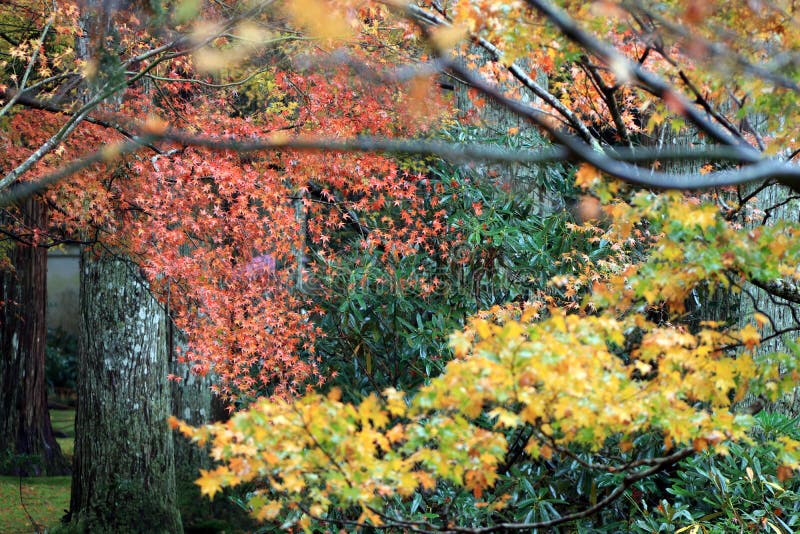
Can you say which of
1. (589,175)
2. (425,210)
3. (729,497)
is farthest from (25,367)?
(589,175)

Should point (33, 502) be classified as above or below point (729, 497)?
below

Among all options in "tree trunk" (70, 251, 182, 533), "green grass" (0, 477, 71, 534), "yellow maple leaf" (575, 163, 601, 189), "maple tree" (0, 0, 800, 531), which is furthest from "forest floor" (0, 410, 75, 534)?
"yellow maple leaf" (575, 163, 601, 189)

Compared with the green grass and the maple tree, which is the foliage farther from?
the green grass

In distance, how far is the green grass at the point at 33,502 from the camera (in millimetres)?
8539

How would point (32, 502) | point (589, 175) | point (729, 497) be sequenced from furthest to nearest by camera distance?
point (32, 502), point (729, 497), point (589, 175)

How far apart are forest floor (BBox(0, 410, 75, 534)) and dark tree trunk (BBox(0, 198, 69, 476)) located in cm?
36

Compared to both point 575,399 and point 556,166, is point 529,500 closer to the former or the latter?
point 575,399

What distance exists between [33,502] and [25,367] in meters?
2.05

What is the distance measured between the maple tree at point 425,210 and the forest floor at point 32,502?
3013mm

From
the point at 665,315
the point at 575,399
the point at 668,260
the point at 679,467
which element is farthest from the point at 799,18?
the point at 665,315

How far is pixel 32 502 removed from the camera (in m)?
9.17

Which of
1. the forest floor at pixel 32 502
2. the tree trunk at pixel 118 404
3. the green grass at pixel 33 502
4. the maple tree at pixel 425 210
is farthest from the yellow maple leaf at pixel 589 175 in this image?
the green grass at pixel 33 502

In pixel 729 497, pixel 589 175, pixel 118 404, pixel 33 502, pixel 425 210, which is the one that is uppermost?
pixel 425 210

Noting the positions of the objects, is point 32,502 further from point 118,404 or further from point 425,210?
point 425,210
